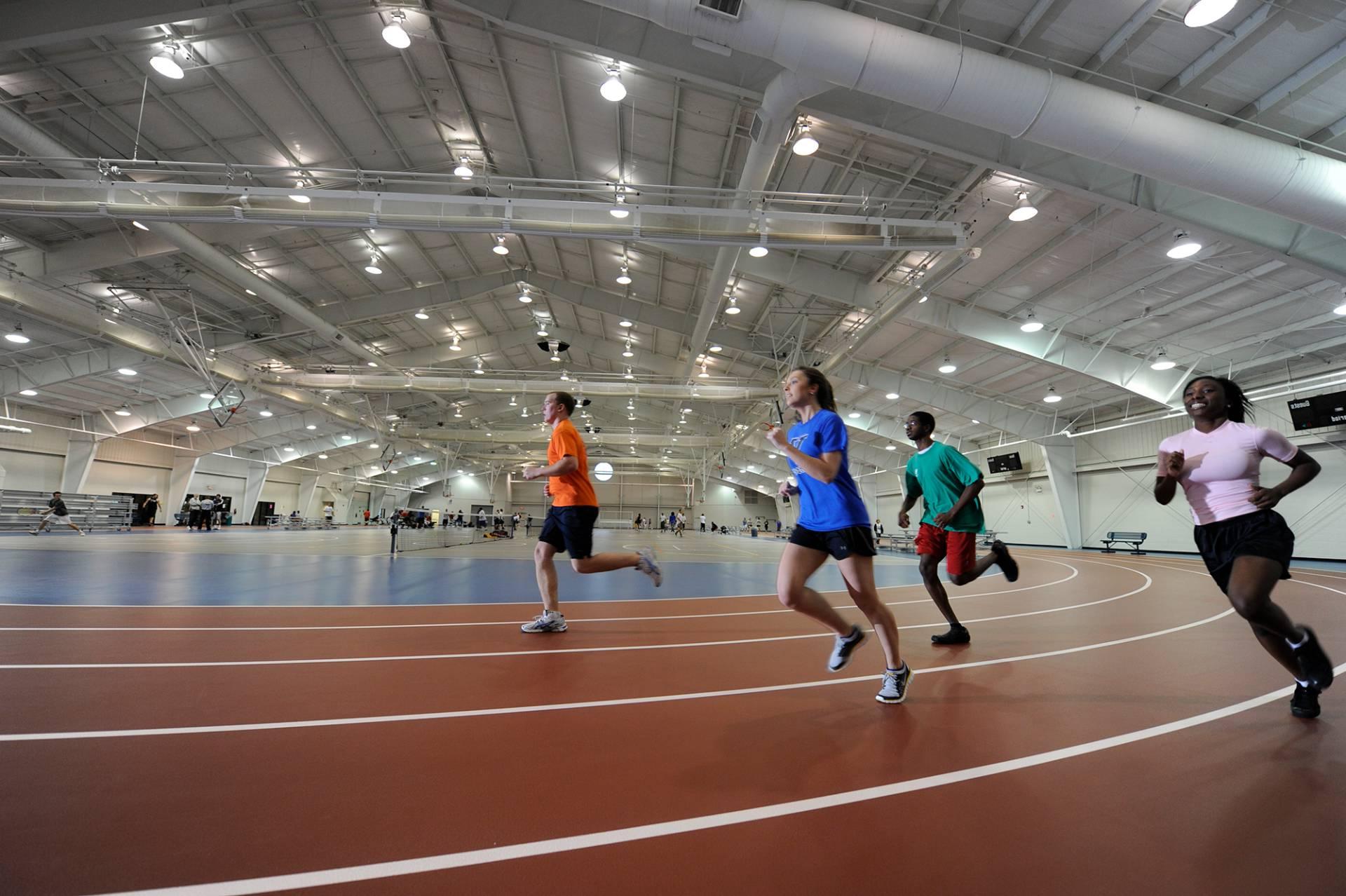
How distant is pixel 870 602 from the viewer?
9.54ft

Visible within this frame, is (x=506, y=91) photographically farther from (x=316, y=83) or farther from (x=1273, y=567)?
(x=1273, y=567)

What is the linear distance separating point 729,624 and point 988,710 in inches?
105

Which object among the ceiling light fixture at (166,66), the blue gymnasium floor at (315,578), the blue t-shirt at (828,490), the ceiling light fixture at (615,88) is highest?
the ceiling light fixture at (166,66)

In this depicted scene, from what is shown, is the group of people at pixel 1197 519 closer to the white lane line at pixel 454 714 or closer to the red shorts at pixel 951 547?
the white lane line at pixel 454 714

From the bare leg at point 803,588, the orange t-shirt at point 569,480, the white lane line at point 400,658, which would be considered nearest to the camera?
the bare leg at point 803,588

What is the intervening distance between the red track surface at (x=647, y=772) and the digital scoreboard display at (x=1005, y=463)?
1070 inches

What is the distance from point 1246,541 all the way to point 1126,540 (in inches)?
945

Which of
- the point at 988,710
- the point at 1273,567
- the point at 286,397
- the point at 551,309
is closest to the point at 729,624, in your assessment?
the point at 988,710

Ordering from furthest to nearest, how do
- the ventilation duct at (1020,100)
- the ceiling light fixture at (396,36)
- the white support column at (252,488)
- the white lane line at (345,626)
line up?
the white support column at (252,488) < the ceiling light fixture at (396,36) < the ventilation duct at (1020,100) < the white lane line at (345,626)

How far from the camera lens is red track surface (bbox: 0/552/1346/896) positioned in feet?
4.74

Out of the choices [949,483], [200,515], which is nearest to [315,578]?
[949,483]

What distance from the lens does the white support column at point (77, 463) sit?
28.6 meters

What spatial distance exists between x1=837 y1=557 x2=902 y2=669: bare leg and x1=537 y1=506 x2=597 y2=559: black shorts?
2.31 metres

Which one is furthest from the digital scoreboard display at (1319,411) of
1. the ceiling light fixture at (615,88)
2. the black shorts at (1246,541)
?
the ceiling light fixture at (615,88)
